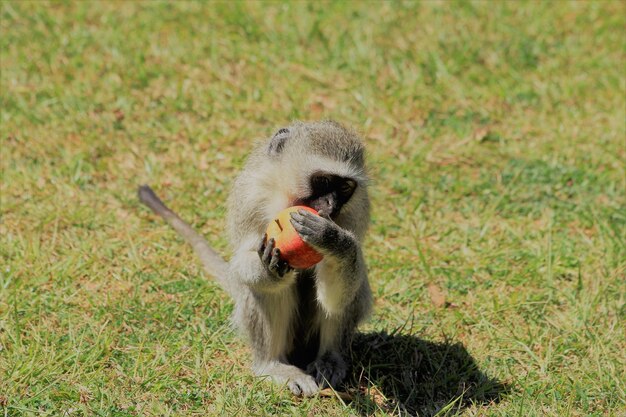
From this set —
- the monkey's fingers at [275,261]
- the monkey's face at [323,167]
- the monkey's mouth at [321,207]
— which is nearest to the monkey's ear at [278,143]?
the monkey's face at [323,167]

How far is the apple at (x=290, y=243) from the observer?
13.4 ft

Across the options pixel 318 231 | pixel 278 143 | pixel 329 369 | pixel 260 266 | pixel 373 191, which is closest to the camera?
pixel 318 231

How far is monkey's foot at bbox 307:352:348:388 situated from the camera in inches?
183

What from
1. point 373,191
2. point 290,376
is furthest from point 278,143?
Answer: point 373,191

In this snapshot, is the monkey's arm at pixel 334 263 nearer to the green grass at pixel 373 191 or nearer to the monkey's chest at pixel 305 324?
the monkey's chest at pixel 305 324

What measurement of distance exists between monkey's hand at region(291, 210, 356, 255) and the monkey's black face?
20 centimetres

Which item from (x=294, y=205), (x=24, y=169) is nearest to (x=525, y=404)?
(x=294, y=205)

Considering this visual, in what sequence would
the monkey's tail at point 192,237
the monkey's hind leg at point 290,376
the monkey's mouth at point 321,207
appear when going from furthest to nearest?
the monkey's tail at point 192,237, the monkey's hind leg at point 290,376, the monkey's mouth at point 321,207

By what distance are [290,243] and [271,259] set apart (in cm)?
14

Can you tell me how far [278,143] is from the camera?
4617 mm

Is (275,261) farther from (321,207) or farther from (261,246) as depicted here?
(321,207)

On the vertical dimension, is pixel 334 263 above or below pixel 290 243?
below

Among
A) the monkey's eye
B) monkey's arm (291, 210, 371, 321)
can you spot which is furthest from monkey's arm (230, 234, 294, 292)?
the monkey's eye

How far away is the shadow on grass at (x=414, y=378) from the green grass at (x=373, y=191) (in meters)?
0.01
